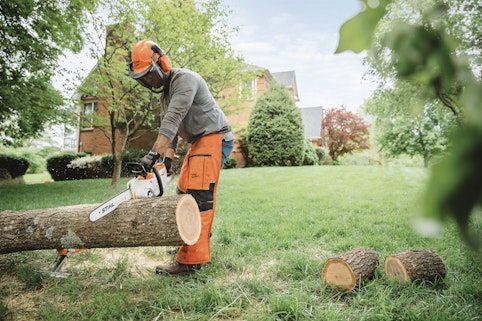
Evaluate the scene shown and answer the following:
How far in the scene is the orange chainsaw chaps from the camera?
2.65m

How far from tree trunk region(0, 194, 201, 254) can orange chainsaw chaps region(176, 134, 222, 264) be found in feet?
0.49

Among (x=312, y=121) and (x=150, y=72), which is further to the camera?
(x=312, y=121)

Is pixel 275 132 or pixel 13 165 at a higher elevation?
pixel 275 132

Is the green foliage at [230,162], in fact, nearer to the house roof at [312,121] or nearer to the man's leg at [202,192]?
the man's leg at [202,192]

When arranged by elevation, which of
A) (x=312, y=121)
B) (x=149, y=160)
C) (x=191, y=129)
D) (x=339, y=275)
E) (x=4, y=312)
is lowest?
(x=4, y=312)

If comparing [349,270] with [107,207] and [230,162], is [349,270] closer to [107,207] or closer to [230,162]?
[107,207]

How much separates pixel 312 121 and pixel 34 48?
978 inches

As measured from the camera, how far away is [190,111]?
283 cm

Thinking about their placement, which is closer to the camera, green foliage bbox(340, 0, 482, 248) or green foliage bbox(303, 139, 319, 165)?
green foliage bbox(340, 0, 482, 248)

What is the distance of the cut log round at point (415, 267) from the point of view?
236 centimetres

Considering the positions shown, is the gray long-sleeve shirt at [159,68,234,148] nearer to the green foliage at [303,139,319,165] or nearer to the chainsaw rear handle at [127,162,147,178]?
the chainsaw rear handle at [127,162,147,178]

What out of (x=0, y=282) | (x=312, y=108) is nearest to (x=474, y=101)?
(x=0, y=282)

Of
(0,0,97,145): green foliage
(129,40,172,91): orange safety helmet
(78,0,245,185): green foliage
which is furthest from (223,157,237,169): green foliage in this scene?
(129,40,172,91): orange safety helmet

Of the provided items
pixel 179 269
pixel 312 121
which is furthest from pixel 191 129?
pixel 312 121
